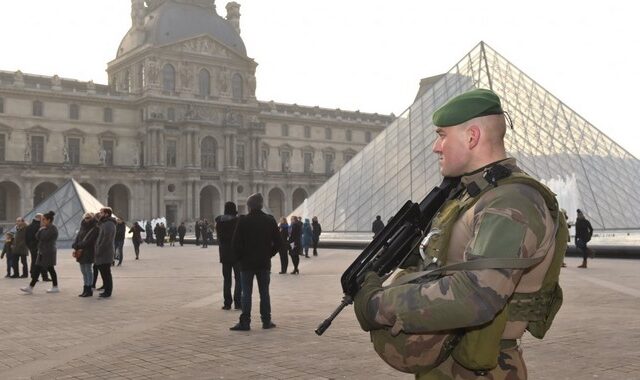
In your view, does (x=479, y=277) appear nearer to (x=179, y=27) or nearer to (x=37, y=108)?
(x=37, y=108)

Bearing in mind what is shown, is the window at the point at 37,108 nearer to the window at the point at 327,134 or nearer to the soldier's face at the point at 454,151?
the window at the point at 327,134

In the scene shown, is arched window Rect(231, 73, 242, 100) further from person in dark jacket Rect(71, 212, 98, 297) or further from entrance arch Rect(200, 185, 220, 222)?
person in dark jacket Rect(71, 212, 98, 297)

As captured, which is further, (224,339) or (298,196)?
(298,196)

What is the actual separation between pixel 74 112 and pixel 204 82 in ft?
39.0

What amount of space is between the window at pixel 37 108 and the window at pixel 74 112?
238 centimetres

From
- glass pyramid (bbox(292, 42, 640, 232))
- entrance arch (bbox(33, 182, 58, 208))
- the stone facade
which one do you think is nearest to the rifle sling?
glass pyramid (bbox(292, 42, 640, 232))

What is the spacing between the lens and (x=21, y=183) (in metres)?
54.3

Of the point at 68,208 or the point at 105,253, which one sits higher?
the point at 68,208

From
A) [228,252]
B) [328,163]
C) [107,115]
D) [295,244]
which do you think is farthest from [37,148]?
[228,252]

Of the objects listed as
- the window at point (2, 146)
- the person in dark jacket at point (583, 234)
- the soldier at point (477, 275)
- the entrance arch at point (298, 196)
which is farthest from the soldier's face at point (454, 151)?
the entrance arch at point (298, 196)

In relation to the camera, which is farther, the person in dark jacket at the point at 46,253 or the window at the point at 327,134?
the window at the point at 327,134

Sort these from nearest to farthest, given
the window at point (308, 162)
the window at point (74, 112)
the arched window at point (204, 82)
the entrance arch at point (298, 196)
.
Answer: the window at point (74, 112)
the arched window at point (204, 82)
the entrance arch at point (298, 196)
the window at point (308, 162)

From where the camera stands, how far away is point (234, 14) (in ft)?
242

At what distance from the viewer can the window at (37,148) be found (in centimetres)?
5897
